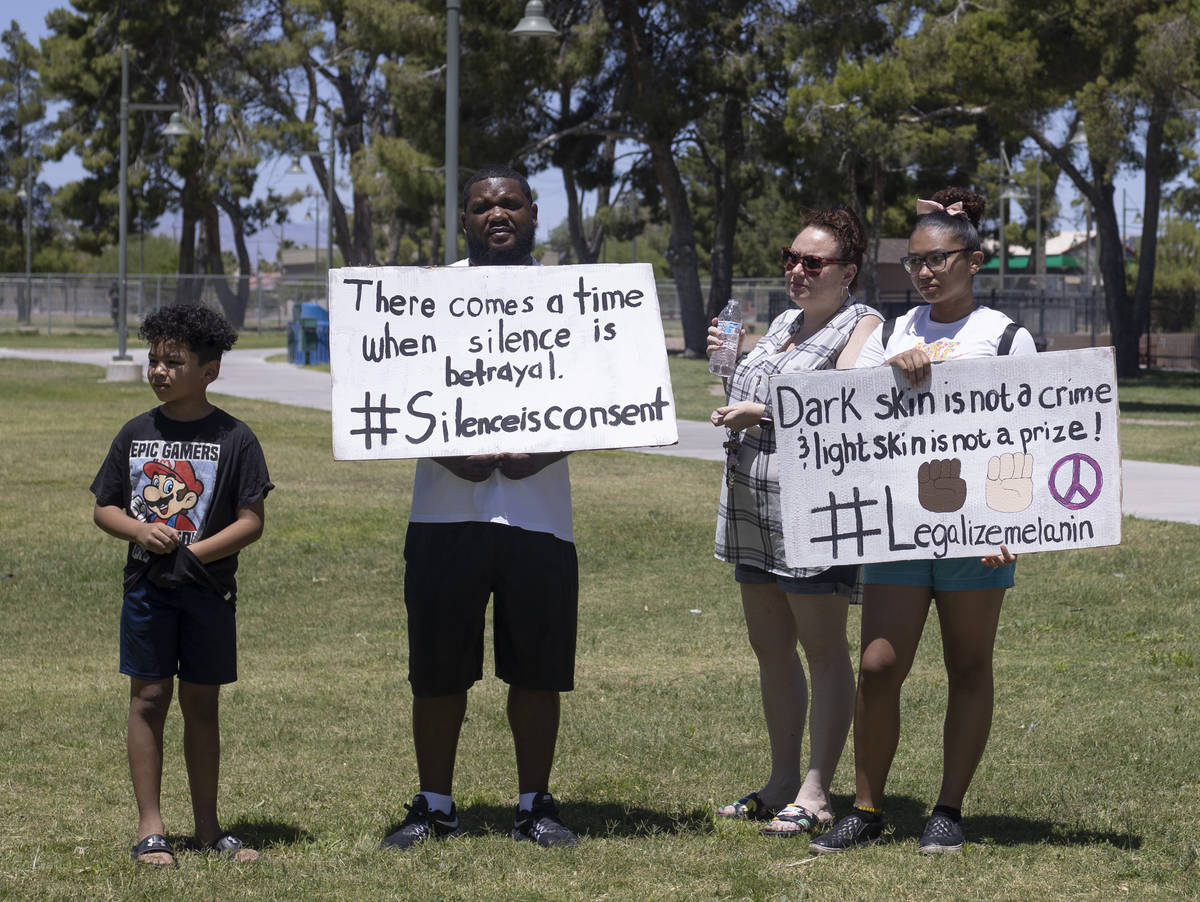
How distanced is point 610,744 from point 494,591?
5.05ft

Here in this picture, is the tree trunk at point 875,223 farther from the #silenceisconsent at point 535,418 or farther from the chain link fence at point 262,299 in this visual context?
the #silenceisconsent at point 535,418

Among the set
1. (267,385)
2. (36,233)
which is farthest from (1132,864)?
(36,233)

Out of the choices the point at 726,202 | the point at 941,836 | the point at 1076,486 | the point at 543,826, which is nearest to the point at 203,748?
the point at 543,826

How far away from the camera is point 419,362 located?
15.4ft

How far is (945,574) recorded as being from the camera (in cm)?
451

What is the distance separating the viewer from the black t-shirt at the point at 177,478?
14.5 feet

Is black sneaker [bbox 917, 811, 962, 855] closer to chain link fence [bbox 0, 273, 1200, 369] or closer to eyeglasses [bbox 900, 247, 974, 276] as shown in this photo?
eyeglasses [bbox 900, 247, 974, 276]

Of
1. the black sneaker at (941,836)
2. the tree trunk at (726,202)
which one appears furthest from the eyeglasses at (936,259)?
the tree trunk at (726,202)

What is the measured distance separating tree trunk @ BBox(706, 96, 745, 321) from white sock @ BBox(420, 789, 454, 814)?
120 ft

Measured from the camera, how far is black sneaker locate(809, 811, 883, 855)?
4.53 meters

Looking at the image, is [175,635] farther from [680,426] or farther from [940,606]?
[680,426]

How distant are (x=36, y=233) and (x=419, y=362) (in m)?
71.5

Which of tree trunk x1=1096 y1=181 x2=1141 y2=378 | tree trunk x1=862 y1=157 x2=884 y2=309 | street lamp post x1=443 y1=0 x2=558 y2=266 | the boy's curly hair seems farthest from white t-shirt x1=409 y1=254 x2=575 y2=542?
tree trunk x1=862 y1=157 x2=884 y2=309

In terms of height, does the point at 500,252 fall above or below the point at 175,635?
above
